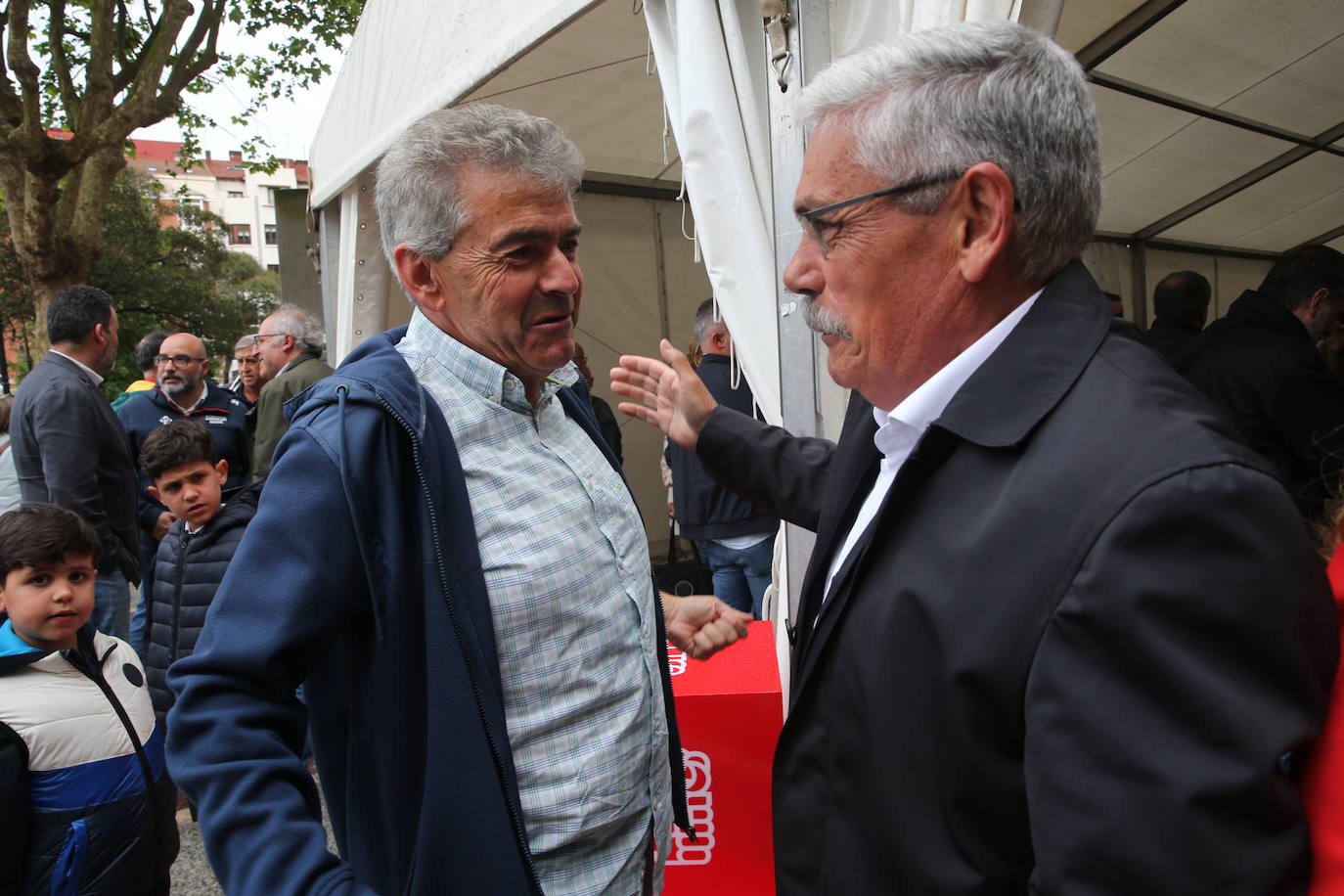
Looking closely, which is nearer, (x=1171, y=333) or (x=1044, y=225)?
(x=1044, y=225)

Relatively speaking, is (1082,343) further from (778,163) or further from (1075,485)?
(778,163)

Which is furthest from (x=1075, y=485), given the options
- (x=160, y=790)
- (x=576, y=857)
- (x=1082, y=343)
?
(x=160, y=790)

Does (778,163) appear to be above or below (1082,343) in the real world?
above

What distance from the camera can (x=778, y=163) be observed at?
2320 mm

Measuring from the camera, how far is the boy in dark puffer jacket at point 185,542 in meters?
2.95

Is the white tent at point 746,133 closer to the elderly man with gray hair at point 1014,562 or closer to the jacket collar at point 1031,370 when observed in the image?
the elderly man with gray hair at point 1014,562

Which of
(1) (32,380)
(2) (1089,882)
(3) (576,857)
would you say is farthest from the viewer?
(1) (32,380)

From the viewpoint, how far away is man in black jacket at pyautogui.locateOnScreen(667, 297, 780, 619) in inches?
163

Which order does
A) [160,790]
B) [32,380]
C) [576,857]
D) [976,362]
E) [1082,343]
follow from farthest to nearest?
1. [32,380]
2. [160,790]
3. [576,857]
4. [976,362]
5. [1082,343]

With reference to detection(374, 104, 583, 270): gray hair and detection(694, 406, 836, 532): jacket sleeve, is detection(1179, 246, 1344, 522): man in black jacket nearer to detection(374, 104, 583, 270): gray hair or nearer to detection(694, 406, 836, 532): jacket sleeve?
detection(694, 406, 836, 532): jacket sleeve

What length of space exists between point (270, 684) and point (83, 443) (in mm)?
3271

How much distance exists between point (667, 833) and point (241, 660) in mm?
869

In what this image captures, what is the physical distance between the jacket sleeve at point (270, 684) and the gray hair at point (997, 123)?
85 centimetres

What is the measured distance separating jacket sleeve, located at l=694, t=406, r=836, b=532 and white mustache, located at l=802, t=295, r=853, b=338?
0.70 m
